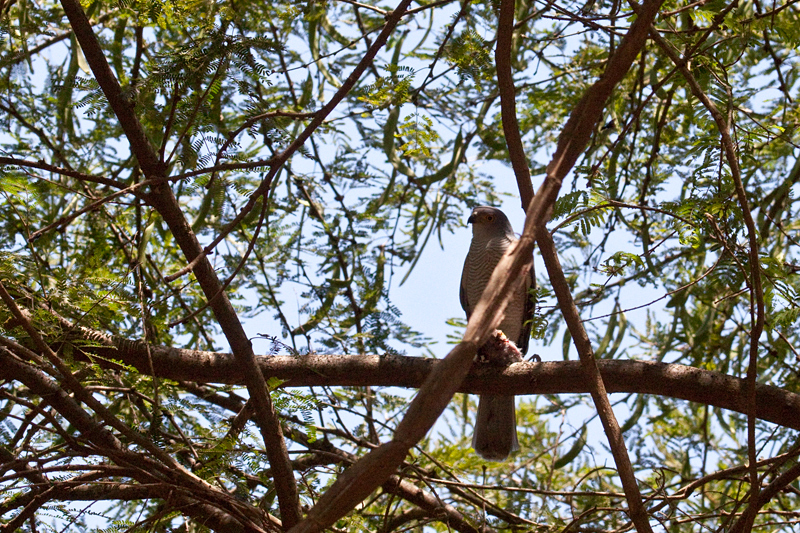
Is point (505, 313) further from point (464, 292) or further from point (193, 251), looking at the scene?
point (193, 251)

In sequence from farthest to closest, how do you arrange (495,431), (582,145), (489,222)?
(489,222) < (495,431) < (582,145)

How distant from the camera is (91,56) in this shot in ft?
7.82

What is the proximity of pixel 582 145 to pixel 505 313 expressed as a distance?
2.72 metres

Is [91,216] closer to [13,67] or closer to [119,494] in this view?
[13,67]

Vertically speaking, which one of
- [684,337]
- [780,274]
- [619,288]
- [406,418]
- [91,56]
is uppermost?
Answer: [619,288]

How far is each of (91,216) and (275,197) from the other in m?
1.05

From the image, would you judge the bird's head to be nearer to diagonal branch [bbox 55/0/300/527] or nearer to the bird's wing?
the bird's wing

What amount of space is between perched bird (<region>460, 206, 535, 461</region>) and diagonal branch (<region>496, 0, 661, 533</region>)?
1191 mm

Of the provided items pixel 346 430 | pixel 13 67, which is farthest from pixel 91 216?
pixel 346 430

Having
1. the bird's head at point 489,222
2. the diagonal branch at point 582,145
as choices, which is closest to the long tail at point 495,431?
the bird's head at point 489,222

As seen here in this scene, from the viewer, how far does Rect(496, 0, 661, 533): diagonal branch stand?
66.2 inches

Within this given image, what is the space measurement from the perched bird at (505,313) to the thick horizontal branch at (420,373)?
0.47m

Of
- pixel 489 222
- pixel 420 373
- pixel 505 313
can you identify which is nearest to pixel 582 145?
pixel 420 373

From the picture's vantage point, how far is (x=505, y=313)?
433cm
